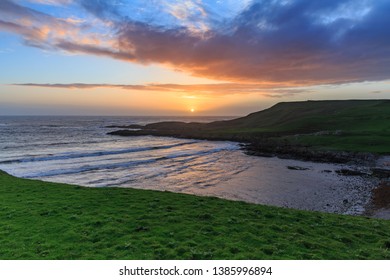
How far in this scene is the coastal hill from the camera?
6266 centimetres

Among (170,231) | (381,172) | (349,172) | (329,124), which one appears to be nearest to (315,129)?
(329,124)

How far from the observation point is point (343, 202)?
24.4 m

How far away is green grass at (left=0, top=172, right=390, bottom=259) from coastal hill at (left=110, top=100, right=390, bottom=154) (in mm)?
47822

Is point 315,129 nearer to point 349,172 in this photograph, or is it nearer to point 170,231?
point 349,172

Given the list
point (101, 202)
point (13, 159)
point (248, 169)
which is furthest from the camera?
point (13, 159)

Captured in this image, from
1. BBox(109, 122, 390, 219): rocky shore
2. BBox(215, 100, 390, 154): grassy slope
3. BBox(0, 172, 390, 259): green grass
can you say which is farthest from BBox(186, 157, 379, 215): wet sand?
BBox(215, 100, 390, 154): grassy slope

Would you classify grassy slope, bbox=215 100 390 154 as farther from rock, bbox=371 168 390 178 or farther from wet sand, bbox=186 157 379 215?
wet sand, bbox=186 157 379 215

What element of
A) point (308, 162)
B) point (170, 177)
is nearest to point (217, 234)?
point (170, 177)

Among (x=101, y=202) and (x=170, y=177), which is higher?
(x=101, y=202)

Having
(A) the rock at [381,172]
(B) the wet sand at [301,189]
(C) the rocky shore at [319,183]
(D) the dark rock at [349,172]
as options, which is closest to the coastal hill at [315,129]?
(C) the rocky shore at [319,183]

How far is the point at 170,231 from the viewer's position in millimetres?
11562

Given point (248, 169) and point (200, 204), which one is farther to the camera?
point (248, 169)
